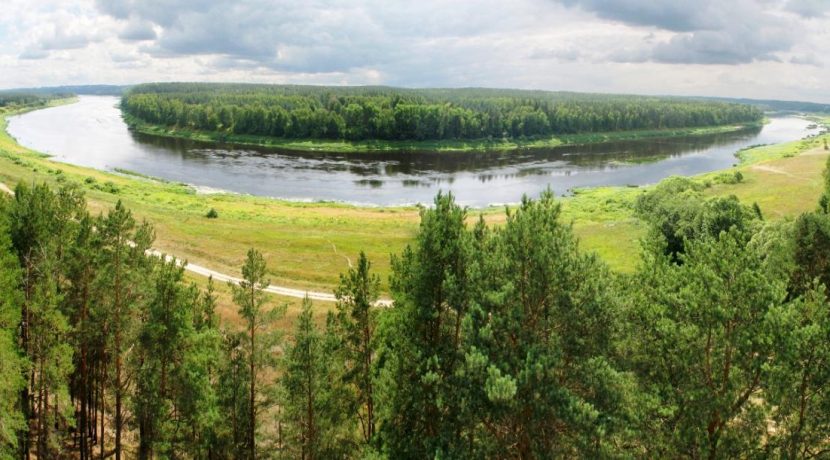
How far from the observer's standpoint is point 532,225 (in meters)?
16.4

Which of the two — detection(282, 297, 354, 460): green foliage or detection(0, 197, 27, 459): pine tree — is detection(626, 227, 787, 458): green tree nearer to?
detection(282, 297, 354, 460): green foliage

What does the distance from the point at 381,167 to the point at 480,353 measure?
11390 cm

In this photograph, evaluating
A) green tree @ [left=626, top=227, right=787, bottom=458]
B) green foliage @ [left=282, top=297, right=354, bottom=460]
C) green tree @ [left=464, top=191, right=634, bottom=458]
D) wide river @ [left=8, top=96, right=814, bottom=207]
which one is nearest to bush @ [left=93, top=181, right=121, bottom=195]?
wide river @ [left=8, top=96, right=814, bottom=207]

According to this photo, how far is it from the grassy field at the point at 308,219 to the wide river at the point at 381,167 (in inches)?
425

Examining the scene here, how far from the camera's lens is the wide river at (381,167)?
10131 centimetres

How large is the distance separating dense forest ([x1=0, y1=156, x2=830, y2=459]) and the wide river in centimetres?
6857

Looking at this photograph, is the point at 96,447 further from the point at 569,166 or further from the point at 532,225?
the point at 569,166

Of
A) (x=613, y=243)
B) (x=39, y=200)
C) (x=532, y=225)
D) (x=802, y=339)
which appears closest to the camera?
(x=802, y=339)

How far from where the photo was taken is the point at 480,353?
14.8 meters

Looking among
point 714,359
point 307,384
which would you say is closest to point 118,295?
point 307,384

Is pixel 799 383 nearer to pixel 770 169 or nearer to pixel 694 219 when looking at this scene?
pixel 694 219

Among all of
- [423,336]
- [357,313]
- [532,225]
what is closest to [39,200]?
[357,313]

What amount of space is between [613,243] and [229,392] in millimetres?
49175

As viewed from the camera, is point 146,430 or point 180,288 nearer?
point 180,288
